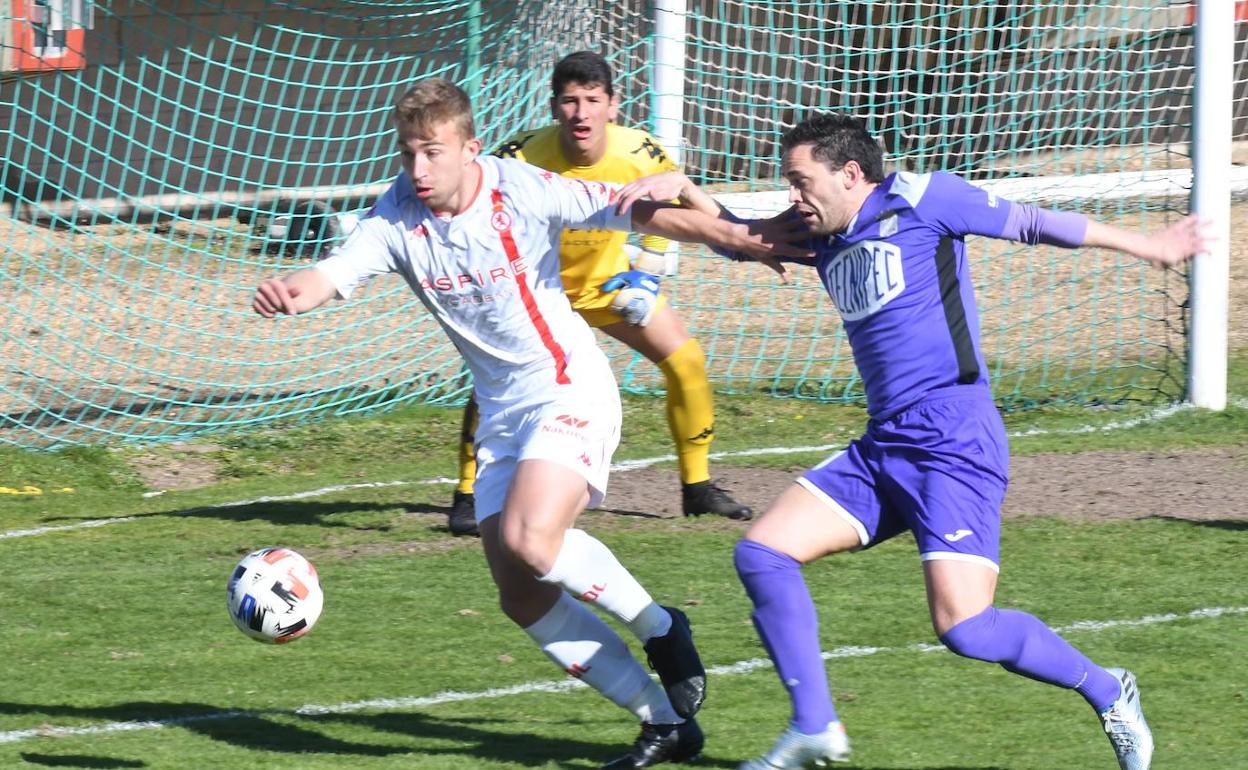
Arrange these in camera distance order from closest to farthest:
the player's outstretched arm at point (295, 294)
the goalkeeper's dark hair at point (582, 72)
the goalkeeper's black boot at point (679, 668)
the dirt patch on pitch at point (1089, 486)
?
the player's outstretched arm at point (295, 294) < the goalkeeper's black boot at point (679, 668) < the goalkeeper's dark hair at point (582, 72) < the dirt patch on pitch at point (1089, 486)

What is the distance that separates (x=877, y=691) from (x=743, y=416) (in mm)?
4993

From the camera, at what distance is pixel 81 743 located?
16.4 ft

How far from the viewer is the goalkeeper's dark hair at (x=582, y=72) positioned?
7.05 meters

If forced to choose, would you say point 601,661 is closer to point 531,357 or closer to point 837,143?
point 531,357

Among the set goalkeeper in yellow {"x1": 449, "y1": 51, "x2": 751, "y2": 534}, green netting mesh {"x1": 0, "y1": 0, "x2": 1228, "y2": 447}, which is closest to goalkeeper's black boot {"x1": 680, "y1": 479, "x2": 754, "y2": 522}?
goalkeeper in yellow {"x1": 449, "y1": 51, "x2": 751, "y2": 534}

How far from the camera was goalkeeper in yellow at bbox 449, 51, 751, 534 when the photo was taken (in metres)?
7.15

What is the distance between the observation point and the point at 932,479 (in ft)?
14.6

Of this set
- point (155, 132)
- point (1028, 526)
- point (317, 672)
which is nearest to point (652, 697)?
point (317, 672)

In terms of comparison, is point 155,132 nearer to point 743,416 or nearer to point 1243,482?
point 743,416

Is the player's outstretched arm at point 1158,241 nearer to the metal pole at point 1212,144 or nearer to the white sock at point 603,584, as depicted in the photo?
the white sock at point 603,584

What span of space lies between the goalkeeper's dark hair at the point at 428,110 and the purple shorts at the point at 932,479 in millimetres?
1350

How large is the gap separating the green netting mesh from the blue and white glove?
134 inches

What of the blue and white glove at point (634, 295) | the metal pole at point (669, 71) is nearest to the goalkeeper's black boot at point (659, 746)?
the blue and white glove at point (634, 295)

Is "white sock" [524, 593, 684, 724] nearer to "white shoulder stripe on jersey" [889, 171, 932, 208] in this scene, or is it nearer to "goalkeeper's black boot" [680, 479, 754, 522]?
"white shoulder stripe on jersey" [889, 171, 932, 208]
